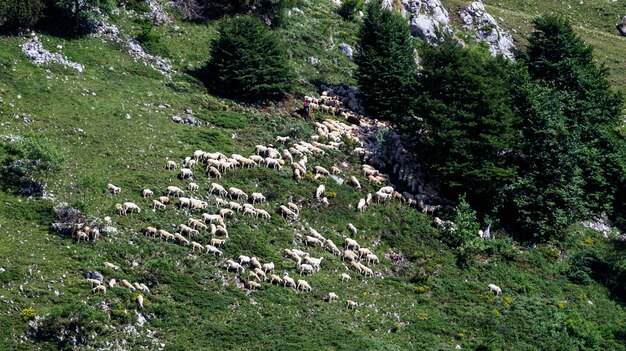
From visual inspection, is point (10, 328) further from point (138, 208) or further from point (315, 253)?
point (315, 253)

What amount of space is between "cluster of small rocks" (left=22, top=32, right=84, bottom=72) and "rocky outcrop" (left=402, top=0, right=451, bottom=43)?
37.5 metres

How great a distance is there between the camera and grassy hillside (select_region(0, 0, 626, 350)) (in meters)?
41.4

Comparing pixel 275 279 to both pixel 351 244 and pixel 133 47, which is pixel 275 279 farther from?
pixel 133 47

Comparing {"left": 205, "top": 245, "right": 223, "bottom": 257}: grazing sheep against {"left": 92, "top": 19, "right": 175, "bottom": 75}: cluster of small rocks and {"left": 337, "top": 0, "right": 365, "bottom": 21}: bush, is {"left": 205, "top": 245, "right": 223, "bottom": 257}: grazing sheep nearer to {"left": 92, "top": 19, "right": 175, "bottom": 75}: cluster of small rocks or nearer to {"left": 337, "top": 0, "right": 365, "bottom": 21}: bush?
{"left": 92, "top": 19, "right": 175, "bottom": 75}: cluster of small rocks

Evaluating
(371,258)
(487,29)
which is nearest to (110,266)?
(371,258)

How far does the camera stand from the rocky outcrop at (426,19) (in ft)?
284

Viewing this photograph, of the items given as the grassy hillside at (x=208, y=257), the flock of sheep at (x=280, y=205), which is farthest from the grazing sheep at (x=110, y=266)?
the flock of sheep at (x=280, y=205)

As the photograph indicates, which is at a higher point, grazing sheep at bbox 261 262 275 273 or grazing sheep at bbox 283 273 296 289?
grazing sheep at bbox 261 262 275 273

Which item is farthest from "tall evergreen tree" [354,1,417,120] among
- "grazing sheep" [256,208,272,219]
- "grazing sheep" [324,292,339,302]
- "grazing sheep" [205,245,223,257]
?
"grazing sheep" [205,245,223,257]

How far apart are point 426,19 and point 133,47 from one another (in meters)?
34.0

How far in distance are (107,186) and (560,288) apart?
96.9 feet

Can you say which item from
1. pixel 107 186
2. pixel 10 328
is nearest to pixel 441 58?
pixel 107 186

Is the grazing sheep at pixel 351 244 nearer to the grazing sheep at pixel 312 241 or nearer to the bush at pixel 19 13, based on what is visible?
the grazing sheep at pixel 312 241

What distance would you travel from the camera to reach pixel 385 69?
2655 inches
